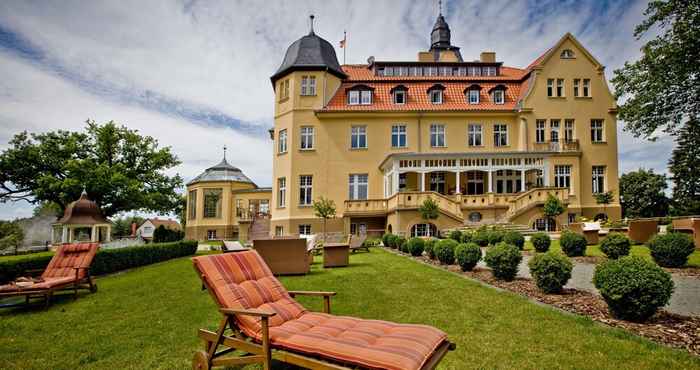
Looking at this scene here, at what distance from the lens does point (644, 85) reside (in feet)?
58.0

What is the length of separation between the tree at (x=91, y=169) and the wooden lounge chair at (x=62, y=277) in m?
16.1

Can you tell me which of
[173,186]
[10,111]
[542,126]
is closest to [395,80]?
[542,126]

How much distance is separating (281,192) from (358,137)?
6565 mm

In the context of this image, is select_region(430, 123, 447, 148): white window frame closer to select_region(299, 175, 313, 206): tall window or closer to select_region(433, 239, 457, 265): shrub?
select_region(299, 175, 313, 206): tall window

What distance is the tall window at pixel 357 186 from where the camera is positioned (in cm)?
A: 2567

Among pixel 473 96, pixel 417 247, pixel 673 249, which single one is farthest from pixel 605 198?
pixel 417 247

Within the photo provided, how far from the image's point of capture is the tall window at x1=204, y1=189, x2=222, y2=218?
3497 centimetres

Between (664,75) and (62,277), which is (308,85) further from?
(62,277)

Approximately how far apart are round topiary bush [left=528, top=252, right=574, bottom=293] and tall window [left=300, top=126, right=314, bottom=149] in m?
20.6

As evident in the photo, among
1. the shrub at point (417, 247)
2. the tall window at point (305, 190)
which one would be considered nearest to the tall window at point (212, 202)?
the tall window at point (305, 190)

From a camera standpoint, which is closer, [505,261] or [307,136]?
[505,261]

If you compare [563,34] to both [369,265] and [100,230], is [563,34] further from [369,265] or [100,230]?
[100,230]

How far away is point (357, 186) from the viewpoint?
25734 mm

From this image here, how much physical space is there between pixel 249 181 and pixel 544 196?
26.1 meters
